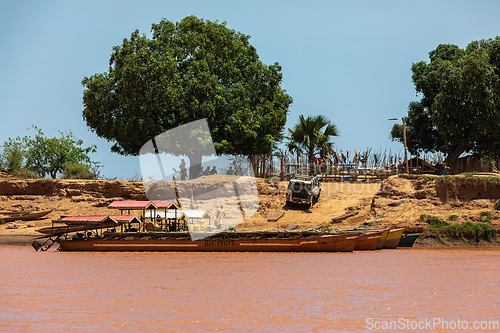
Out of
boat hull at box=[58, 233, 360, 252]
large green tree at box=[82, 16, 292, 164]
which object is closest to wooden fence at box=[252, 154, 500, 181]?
large green tree at box=[82, 16, 292, 164]

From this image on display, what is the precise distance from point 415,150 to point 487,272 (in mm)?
32325

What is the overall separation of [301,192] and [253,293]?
18814 mm

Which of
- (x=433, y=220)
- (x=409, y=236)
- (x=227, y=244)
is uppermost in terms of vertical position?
(x=433, y=220)

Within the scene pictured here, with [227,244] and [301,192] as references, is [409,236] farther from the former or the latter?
[227,244]

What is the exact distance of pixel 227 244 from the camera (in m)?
24.7

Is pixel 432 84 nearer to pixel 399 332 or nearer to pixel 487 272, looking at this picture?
pixel 487 272

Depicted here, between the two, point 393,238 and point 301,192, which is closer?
point 393,238

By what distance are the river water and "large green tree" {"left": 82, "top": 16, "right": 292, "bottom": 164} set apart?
1497 centimetres

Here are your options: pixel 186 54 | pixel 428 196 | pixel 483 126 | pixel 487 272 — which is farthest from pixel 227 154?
pixel 487 272

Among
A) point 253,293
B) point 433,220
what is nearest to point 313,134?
point 433,220

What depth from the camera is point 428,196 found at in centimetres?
3072

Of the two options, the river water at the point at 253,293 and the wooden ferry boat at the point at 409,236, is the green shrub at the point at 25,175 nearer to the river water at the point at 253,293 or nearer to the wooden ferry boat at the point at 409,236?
the river water at the point at 253,293

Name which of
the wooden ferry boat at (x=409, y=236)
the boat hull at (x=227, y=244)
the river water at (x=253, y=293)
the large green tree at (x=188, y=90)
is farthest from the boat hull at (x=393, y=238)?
the large green tree at (x=188, y=90)

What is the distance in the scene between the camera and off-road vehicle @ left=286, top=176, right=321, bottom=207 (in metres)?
32.4
